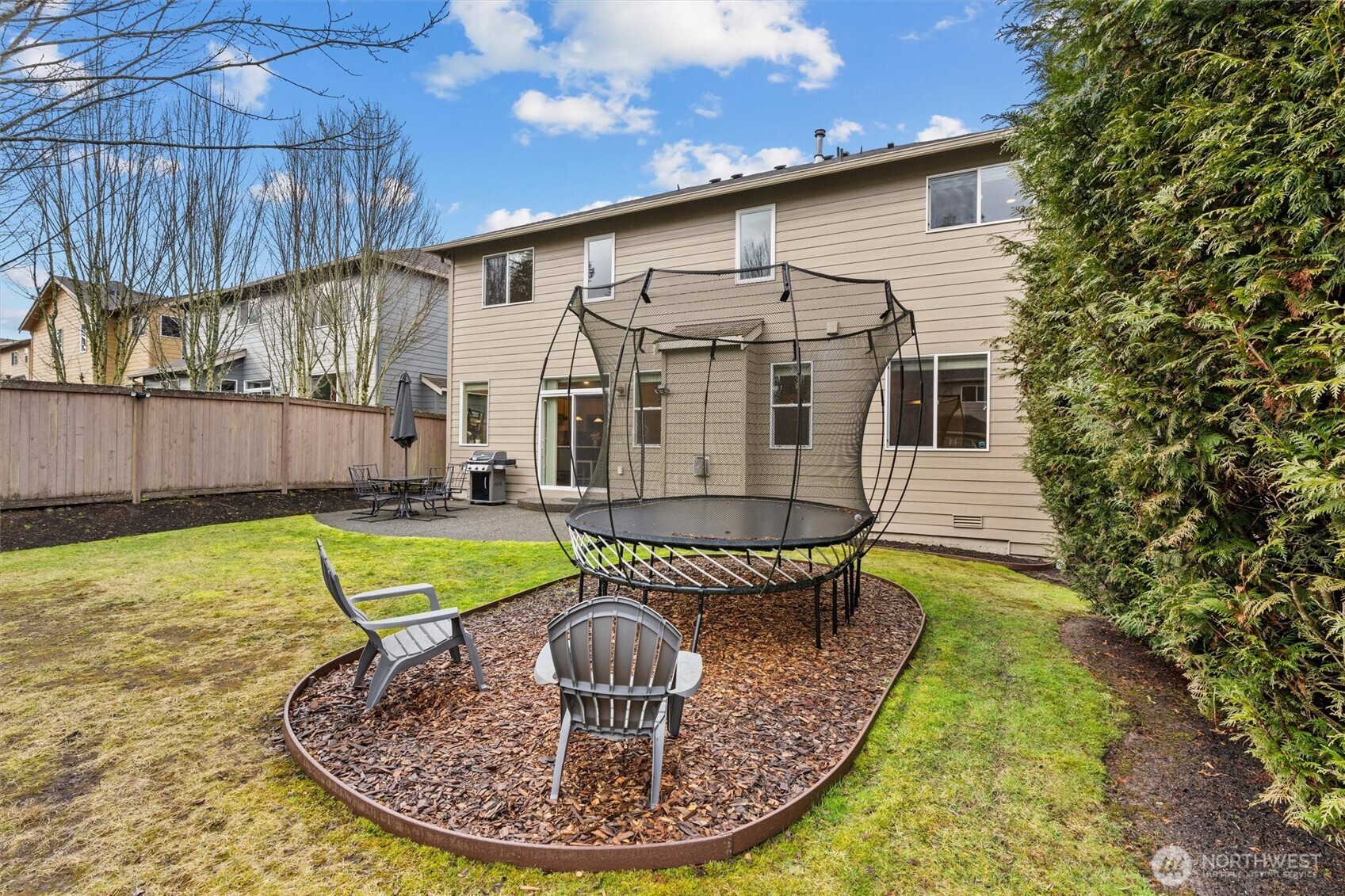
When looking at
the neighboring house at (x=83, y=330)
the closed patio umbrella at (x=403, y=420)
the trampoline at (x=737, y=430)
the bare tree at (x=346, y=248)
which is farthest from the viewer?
the bare tree at (x=346, y=248)

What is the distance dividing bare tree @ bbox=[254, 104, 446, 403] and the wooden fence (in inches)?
93.1

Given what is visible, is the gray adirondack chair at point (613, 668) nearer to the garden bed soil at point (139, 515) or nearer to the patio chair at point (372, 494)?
the patio chair at point (372, 494)

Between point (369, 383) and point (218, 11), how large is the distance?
13.4 metres

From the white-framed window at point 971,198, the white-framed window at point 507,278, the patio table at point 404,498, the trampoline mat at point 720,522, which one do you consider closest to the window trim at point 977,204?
the white-framed window at point 971,198

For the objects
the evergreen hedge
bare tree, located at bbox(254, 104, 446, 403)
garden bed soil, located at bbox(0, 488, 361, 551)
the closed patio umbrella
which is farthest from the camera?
bare tree, located at bbox(254, 104, 446, 403)

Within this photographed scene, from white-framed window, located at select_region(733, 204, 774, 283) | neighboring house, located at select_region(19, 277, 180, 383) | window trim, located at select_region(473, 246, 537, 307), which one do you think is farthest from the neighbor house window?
neighboring house, located at select_region(19, 277, 180, 383)

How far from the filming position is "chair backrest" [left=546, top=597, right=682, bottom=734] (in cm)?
215

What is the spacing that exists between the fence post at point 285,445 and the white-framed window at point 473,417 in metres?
3.13

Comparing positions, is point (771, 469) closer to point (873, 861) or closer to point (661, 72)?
point (873, 861)

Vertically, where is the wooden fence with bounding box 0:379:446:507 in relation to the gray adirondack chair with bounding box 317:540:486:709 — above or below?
above

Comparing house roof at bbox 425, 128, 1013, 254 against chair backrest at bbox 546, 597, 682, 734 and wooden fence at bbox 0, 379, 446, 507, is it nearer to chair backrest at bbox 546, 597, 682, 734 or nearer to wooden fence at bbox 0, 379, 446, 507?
wooden fence at bbox 0, 379, 446, 507

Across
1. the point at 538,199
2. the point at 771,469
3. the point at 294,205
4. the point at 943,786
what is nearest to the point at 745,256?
the point at 771,469

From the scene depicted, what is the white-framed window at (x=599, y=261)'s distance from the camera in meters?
10.2

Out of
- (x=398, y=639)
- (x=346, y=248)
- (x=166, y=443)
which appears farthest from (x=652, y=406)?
(x=346, y=248)
